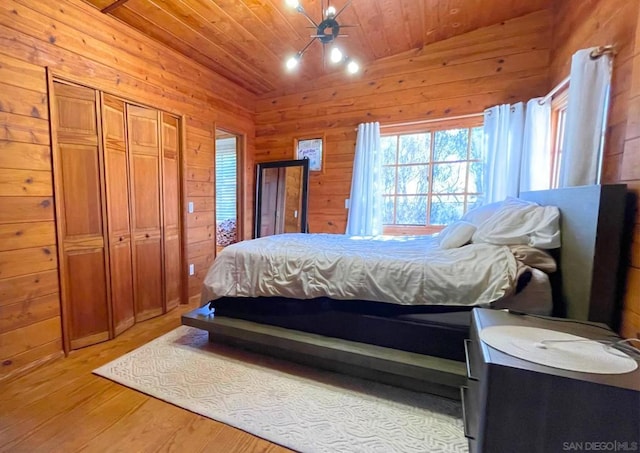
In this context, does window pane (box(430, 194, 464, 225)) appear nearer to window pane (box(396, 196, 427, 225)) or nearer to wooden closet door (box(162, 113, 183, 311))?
Answer: window pane (box(396, 196, 427, 225))

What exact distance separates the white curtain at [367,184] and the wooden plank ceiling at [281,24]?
92 cm

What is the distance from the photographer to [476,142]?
3.27 meters

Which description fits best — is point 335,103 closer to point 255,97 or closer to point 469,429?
point 255,97

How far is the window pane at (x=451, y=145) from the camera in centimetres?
332

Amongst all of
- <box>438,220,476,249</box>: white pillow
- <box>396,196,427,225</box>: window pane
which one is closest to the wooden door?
<box>438,220,476,249</box>: white pillow

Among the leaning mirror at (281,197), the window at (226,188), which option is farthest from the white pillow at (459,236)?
the window at (226,188)

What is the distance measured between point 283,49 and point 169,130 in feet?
4.77

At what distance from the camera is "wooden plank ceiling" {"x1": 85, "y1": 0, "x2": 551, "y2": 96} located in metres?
2.40

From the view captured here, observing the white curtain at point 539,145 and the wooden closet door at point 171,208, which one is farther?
the wooden closet door at point 171,208

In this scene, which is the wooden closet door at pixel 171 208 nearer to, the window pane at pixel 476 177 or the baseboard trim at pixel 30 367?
the baseboard trim at pixel 30 367

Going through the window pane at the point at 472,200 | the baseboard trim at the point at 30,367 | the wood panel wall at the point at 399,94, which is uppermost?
the wood panel wall at the point at 399,94

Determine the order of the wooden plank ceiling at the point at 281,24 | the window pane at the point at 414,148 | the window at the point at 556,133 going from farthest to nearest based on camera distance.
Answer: the window pane at the point at 414,148, the window at the point at 556,133, the wooden plank ceiling at the point at 281,24

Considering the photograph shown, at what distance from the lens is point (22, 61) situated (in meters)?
1.88

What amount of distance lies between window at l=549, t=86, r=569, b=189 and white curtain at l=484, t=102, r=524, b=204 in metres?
0.25
